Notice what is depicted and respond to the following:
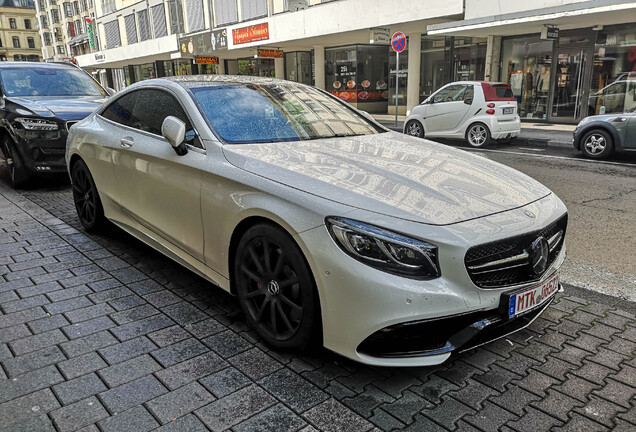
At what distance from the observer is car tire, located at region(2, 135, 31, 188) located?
22.9 ft

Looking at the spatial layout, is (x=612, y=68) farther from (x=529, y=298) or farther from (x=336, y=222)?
(x=336, y=222)

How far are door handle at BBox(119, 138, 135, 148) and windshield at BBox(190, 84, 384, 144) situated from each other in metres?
0.74

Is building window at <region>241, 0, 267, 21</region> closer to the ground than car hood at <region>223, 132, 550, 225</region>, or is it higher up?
higher up

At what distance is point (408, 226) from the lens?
2.33m

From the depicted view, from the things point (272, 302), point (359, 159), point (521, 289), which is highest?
point (359, 159)

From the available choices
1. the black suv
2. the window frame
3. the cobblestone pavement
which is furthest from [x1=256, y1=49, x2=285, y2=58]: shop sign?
the cobblestone pavement

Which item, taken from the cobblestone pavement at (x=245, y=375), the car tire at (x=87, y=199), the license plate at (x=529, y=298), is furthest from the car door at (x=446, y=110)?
the license plate at (x=529, y=298)

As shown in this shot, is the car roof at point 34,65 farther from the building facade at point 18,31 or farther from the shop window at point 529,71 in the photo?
the building facade at point 18,31

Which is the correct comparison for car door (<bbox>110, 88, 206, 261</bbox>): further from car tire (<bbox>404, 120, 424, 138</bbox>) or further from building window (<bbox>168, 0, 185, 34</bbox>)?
building window (<bbox>168, 0, 185, 34</bbox>)

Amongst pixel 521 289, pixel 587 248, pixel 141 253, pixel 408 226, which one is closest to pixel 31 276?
pixel 141 253

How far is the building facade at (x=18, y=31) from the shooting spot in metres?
100

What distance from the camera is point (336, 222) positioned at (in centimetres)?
242

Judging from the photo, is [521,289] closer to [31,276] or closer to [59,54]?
[31,276]

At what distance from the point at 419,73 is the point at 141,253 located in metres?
18.7
